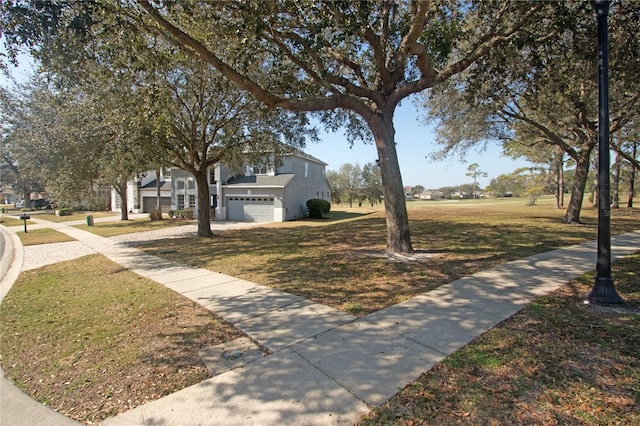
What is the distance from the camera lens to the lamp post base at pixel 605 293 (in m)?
4.51

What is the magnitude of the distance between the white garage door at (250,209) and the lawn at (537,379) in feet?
70.6

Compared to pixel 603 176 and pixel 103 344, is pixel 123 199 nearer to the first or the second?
pixel 103 344

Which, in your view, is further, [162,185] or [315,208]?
[162,185]

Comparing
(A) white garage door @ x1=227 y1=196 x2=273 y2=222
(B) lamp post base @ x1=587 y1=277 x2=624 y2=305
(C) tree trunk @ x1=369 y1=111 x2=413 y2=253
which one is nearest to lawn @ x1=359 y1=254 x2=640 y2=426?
(B) lamp post base @ x1=587 y1=277 x2=624 y2=305

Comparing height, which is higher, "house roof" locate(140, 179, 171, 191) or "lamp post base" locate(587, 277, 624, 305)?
"house roof" locate(140, 179, 171, 191)

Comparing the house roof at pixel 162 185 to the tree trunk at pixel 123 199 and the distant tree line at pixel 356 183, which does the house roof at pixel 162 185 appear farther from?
the distant tree line at pixel 356 183

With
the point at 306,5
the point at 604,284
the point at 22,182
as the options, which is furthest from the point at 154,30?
the point at 22,182

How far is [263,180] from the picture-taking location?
2556cm

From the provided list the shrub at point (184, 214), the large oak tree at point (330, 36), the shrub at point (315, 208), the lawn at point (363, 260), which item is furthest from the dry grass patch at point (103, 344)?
the shrub at point (184, 214)

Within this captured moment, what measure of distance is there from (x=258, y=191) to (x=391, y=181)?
17984mm

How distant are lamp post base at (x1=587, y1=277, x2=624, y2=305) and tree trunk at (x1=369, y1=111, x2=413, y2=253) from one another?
400 cm

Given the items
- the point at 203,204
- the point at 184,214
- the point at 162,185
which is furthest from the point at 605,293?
the point at 162,185

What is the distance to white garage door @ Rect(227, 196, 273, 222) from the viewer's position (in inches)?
969

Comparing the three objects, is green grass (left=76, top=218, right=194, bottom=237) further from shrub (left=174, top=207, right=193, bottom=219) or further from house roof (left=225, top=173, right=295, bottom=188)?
house roof (left=225, top=173, right=295, bottom=188)
